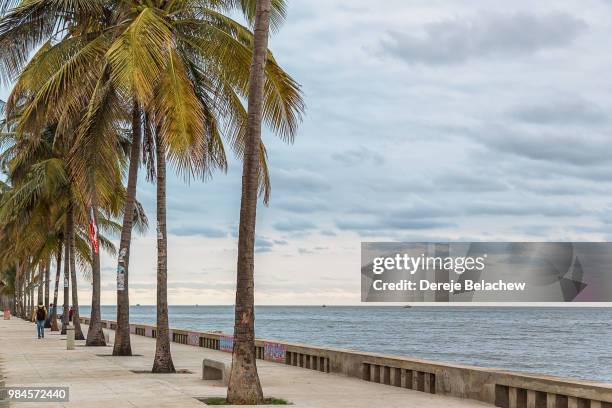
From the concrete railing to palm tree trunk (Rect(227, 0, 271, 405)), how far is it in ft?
12.1

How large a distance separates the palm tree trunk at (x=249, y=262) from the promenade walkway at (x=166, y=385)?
0.82m

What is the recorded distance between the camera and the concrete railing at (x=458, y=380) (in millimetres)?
13695

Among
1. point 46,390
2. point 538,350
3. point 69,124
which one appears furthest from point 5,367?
point 538,350

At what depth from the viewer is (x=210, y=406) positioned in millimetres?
14992

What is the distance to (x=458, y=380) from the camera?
16750 mm

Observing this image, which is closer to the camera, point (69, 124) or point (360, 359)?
point (360, 359)

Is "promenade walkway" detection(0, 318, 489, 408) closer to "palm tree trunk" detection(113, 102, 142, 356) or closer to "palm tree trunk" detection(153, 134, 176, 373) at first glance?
"palm tree trunk" detection(113, 102, 142, 356)

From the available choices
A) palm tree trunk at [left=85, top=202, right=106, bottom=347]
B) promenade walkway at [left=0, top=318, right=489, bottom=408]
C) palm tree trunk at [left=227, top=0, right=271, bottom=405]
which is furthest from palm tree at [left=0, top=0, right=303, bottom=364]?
palm tree trunk at [left=85, top=202, right=106, bottom=347]

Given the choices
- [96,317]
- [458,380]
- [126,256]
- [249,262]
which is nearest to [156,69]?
[249,262]

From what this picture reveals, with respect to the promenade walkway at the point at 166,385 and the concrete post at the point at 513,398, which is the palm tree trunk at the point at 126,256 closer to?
the promenade walkway at the point at 166,385

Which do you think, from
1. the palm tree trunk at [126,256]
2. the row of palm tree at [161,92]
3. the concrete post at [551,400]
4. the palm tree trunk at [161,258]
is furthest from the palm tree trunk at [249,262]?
the palm tree trunk at [126,256]

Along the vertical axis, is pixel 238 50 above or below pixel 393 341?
above

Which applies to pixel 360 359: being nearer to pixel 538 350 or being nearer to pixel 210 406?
pixel 210 406

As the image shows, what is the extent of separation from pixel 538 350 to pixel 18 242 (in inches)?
1736
